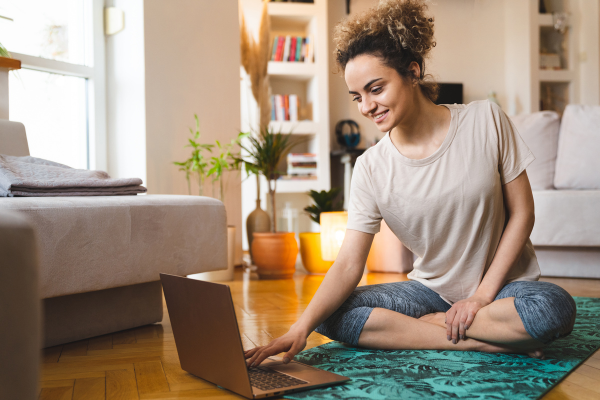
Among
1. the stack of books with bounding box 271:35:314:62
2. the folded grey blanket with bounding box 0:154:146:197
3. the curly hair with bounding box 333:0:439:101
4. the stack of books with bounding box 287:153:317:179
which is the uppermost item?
the stack of books with bounding box 271:35:314:62

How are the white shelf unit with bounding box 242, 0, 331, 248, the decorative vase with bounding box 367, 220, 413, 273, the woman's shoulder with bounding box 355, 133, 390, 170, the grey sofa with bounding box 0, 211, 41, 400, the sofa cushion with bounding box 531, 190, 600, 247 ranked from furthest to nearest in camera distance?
the white shelf unit with bounding box 242, 0, 331, 248 < the decorative vase with bounding box 367, 220, 413, 273 < the sofa cushion with bounding box 531, 190, 600, 247 < the woman's shoulder with bounding box 355, 133, 390, 170 < the grey sofa with bounding box 0, 211, 41, 400

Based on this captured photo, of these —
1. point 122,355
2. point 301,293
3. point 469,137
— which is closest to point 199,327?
point 122,355

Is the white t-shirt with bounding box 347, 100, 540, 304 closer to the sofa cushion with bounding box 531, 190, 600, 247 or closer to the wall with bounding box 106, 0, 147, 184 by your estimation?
the sofa cushion with bounding box 531, 190, 600, 247

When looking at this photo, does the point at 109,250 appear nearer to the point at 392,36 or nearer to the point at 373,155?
the point at 373,155

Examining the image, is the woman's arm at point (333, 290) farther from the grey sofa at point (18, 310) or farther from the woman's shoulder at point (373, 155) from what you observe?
the grey sofa at point (18, 310)

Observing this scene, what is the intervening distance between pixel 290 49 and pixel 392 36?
3762mm

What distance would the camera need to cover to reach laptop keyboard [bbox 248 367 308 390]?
1.07 metres

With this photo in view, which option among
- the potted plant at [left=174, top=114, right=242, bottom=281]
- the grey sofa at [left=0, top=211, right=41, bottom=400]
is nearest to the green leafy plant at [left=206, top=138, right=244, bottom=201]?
the potted plant at [left=174, top=114, right=242, bottom=281]

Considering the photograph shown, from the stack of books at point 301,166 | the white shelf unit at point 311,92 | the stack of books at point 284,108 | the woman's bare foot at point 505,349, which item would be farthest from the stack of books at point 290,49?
the woman's bare foot at point 505,349

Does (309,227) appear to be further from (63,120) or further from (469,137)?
(469,137)

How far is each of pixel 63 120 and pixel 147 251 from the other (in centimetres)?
151

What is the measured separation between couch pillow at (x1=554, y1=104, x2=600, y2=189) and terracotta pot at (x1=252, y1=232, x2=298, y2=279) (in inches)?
64.6

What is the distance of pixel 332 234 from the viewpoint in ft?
10.2

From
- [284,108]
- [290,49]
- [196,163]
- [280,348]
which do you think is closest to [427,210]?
[280,348]
